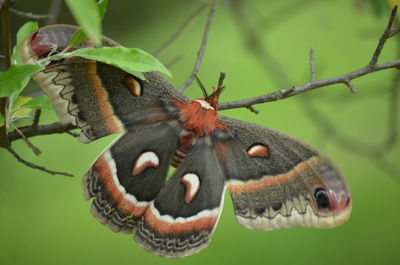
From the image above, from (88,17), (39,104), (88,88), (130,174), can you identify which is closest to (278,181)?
(130,174)

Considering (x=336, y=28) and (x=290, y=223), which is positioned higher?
(x=290, y=223)

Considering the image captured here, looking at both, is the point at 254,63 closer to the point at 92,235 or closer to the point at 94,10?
the point at 92,235

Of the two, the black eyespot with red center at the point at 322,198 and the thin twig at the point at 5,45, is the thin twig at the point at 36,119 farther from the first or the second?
the black eyespot with red center at the point at 322,198

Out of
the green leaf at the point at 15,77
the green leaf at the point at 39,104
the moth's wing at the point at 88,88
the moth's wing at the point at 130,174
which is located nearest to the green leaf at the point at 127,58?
the green leaf at the point at 15,77

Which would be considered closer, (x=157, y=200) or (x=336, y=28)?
Answer: (x=157, y=200)

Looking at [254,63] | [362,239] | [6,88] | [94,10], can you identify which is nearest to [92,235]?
[362,239]

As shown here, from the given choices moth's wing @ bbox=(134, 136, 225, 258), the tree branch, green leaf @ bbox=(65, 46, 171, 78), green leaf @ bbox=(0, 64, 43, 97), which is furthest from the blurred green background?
green leaf @ bbox=(0, 64, 43, 97)
